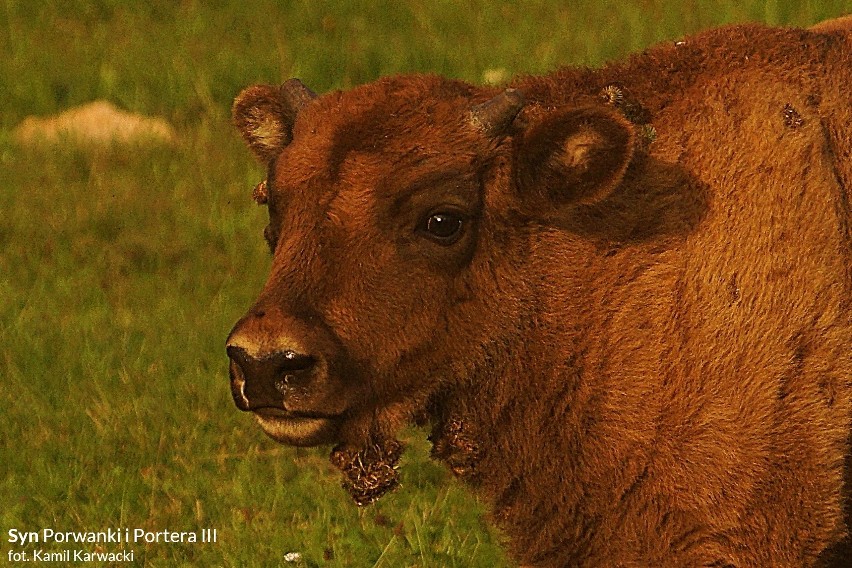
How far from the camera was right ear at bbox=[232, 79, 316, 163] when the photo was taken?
19.5ft

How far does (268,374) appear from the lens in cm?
491

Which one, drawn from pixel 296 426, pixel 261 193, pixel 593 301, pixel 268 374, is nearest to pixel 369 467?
pixel 296 426

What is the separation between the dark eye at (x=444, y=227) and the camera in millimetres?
5246

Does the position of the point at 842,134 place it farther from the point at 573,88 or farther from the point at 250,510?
the point at 250,510

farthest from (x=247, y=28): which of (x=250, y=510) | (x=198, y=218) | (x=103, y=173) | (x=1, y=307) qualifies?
(x=250, y=510)

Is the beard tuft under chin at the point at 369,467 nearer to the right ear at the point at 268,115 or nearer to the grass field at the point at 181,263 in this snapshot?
the grass field at the point at 181,263

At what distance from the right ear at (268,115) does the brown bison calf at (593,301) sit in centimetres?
A: 39

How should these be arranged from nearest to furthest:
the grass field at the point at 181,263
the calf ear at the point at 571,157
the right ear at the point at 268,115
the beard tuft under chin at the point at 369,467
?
the calf ear at the point at 571,157 < the beard tuft under chin at the point at 369,467 < the right ear at the point at 268,115 < the grass field at the point at 181,263

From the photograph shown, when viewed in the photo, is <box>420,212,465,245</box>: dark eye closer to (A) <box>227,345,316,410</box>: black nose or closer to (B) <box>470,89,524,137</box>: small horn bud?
(B) <box>470,89,524,137</box>: small horn bud

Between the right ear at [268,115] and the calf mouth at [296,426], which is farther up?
the right ear at [268,115]

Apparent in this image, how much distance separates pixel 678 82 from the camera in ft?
18.5

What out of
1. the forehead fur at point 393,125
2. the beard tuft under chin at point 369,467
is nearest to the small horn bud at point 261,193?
the forehead fur at point 393,125

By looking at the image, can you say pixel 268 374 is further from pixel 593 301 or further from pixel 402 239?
pixel 593 301

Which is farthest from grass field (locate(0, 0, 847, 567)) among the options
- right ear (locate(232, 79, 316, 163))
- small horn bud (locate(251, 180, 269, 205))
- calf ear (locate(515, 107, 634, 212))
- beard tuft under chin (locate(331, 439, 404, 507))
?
calf ear (locate(515, 107, 634, 212))
